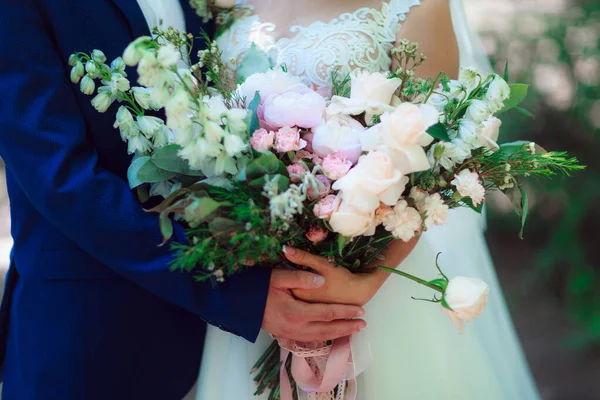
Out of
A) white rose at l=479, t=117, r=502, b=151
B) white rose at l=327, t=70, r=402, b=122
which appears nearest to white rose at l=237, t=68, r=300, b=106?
white rose at l=327, t=70, r=402, b=122

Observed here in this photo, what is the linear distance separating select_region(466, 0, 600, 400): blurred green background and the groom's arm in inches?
107

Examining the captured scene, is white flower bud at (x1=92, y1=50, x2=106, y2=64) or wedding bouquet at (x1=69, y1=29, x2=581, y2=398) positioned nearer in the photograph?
wedding bouquet at (x1=69, y1=29, x2=581, y2=398)

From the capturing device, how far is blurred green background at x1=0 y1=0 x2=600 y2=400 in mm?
3607

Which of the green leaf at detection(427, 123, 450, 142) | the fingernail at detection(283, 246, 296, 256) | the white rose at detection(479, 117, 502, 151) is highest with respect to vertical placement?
the green leaf at detection(427, 123, 450, 142)

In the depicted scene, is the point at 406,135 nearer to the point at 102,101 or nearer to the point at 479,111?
the point at 479,111

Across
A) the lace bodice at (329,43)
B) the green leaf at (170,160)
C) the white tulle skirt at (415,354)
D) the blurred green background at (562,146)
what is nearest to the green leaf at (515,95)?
the lace bodice at (329,43)

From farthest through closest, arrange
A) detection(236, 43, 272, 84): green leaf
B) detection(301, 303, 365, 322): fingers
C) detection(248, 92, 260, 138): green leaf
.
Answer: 1. detection(236, 43, 272, 84): green leaf
2. detection(301, 303, 365, 322): fingers
3. detection(248, 92, 260, 138): green leaf

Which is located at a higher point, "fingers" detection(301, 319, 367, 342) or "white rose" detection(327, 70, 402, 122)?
"white rose" detection(327, 70, 402, 122)

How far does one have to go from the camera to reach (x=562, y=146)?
12.5 ft

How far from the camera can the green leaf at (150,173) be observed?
135 centimetres

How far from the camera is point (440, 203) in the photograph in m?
1.31

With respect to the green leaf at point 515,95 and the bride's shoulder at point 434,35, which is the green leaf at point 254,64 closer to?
the bride's shoulder at point 434,35

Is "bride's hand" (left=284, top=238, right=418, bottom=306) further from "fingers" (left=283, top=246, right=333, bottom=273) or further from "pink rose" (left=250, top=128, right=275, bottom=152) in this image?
"pink rose" (left=250, top=128, right=275, bottom=152)

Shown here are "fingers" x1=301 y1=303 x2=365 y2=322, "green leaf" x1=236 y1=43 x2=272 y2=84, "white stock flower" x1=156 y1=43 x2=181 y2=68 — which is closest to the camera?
"white stock flower" x1=156 y1=43 x2=181 y2=68
